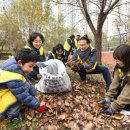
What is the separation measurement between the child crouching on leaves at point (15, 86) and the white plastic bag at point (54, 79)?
86 cm

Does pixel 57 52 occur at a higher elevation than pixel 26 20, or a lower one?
lower

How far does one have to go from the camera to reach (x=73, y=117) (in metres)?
4.29

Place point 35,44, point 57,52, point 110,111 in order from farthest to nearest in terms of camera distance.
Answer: point 57,52 < point 35,44 < point 110,111

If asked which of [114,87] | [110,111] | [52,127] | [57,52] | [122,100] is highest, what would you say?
[57,52]

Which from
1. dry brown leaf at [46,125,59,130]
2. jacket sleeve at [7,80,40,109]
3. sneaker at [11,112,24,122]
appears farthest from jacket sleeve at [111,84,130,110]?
sneaker at [11,112,24,122]

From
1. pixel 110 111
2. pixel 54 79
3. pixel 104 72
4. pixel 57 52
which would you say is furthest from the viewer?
pixel 57 52

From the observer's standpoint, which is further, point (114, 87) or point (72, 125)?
point (114, 87)

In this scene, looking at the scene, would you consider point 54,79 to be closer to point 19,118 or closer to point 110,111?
point 19,118

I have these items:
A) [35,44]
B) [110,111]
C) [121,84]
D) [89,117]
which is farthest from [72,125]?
[35,44]

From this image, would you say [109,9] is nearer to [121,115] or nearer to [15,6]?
[121,115]

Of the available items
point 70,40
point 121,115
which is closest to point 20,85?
point 121,115

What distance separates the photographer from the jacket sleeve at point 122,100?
4.32 metres

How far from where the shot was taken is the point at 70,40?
9117 millimetres

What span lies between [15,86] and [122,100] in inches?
59.1
